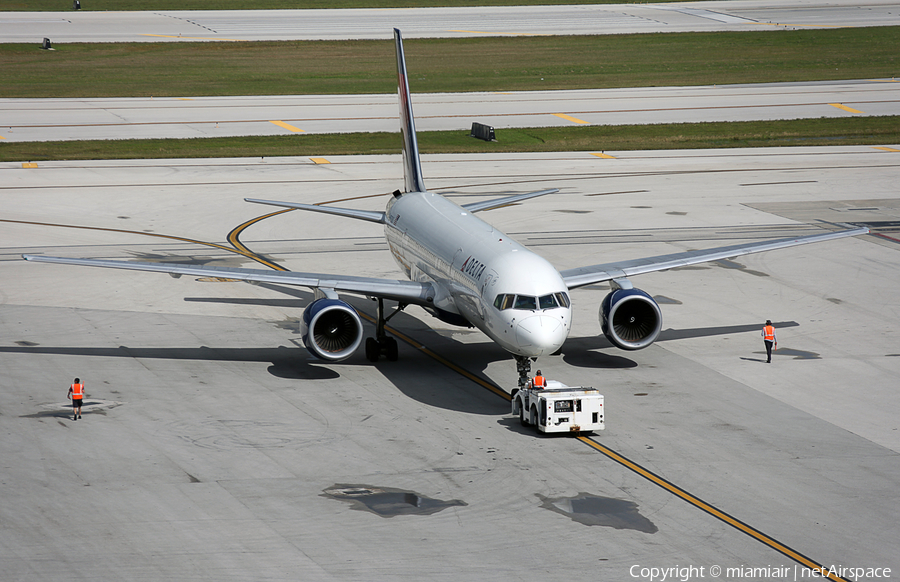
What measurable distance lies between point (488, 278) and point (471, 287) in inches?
42.2

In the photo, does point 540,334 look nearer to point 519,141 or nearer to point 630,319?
point 630,319

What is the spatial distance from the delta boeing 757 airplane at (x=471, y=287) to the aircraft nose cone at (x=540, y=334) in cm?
3

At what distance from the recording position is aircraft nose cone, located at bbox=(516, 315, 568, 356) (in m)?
27.3

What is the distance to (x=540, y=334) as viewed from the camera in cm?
2725

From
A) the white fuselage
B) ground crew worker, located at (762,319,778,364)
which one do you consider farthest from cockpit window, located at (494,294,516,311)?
ground crew worker, located at (762,319,778,364)

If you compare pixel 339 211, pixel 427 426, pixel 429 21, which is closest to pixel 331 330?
pixel 427 426

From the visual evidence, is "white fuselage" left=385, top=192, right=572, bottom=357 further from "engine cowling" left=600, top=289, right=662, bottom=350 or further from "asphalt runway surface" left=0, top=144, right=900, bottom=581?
"engine cowling" left=600, top=289, right=662, bottom=350

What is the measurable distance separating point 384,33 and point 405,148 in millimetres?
91748

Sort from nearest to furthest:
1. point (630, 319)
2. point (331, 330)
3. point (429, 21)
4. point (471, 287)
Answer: point (471, 287)
point (331, 330)
point (630, 319)
point (429, 21)

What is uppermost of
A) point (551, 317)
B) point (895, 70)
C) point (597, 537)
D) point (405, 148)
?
point (895, 70)

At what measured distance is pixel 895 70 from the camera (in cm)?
10788

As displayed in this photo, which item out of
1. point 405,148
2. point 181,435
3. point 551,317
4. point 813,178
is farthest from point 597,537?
point 813,178

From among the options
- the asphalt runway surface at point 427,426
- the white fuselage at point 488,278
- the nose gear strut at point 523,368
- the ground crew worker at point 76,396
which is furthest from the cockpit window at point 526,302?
the ground crew worker at point 76,396

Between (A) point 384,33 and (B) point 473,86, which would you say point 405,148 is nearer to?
(B) point 473,86
